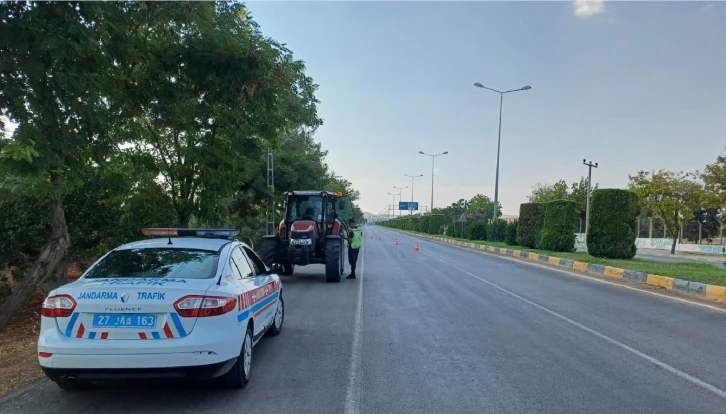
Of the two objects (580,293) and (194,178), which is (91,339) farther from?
(580,293)

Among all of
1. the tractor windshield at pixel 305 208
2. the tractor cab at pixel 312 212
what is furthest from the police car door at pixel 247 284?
the tractor windshield at pixel 305 208

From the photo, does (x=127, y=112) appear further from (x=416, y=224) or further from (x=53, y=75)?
(x=416, y=224)

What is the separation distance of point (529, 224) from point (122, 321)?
3255 centimetres

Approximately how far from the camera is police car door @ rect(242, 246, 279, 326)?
6.73m

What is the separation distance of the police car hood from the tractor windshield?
1141 centimetres

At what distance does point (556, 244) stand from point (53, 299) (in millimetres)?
Result: 28279

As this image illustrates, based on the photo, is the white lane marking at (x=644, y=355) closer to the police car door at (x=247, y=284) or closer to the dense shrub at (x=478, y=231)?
→ the police car door at (x=247, y=284)

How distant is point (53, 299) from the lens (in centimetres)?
492

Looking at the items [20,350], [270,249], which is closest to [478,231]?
[270,249]

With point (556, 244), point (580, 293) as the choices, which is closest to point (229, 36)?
point (580, 293)

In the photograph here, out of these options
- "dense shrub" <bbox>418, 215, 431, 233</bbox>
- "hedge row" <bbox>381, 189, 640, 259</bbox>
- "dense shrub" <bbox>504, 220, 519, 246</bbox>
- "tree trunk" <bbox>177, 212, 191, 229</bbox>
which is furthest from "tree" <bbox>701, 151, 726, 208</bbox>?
"dense shrub" <bbox>418, 215, 431, 233</bbox>

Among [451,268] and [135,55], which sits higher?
[135,55]

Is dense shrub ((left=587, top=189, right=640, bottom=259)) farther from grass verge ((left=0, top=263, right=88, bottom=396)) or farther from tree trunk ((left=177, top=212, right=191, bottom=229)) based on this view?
grass verge ((left=0, top=263, right=88, bottom=396))

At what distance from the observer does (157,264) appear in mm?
5750
